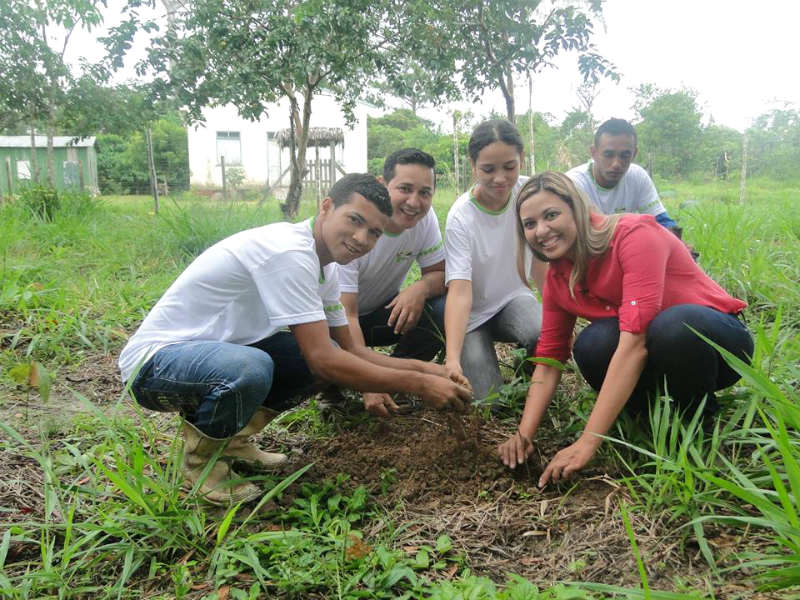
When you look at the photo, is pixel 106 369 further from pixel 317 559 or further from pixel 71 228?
pixel 71 228

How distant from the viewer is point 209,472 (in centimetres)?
183

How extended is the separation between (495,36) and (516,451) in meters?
4.29

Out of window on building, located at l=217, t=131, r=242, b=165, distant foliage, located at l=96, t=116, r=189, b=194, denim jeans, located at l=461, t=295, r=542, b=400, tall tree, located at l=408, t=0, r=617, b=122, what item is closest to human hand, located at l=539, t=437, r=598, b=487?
denim jeans, located at l=461, t=295, r=542, b=400

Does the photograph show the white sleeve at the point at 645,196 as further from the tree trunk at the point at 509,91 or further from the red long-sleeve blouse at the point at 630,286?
the tree trunk at the point at 509,91

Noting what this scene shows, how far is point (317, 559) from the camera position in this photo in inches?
61.1

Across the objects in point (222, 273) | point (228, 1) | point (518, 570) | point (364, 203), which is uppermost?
point (228, 1)

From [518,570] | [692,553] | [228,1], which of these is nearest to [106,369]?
[518,570]

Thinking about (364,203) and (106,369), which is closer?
(364,203)

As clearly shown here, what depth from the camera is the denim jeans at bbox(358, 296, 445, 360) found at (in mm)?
2798

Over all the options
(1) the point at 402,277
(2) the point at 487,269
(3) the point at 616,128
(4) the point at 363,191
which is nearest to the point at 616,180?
(3) the point at 616,128

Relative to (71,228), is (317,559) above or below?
below

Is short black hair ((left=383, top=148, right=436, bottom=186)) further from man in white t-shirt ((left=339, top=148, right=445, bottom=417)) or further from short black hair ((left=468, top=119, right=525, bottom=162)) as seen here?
short black hair ((left=468, top=119, right=525, bottom=162))

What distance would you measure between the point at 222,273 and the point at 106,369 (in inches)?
62.3

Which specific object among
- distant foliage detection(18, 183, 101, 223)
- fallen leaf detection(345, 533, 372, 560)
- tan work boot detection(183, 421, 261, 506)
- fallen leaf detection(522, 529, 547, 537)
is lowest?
fallen leaf detection(522, 529, 547, 537)
